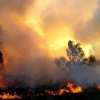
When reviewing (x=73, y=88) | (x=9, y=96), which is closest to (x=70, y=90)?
(x=73, y=88)

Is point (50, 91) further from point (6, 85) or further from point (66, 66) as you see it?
point (66, 66)

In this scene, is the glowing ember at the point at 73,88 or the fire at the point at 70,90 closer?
the fire at the point at 70,90

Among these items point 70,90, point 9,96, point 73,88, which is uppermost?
point 73,88

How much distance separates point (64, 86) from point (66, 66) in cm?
2284

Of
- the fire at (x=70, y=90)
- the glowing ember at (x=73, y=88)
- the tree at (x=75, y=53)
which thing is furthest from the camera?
the tree at (x=75, y=53)

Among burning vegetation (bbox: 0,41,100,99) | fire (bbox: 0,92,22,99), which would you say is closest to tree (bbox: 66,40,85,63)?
burning vegetation (bbox: 0,41,100,99)

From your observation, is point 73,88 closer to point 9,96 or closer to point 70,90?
point 70,90

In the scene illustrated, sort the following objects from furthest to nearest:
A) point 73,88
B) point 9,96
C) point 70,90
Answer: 1. point 73,88
2. point 70,90
3. point 9,96

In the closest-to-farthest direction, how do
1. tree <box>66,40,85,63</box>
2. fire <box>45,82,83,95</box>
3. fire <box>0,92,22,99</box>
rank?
fire <box>0,92,22,99</box> → fire <box>45,82,83,95</box> → tree <box>66,40,85,63</box>

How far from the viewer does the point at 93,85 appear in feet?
173

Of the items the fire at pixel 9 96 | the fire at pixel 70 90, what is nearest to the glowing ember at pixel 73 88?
the fire at pixel 70 90

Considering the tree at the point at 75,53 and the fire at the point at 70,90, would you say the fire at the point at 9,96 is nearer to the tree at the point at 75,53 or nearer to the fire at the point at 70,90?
the fire at the point at 70,90

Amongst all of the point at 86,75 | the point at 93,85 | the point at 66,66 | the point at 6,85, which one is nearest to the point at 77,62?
the point at 66,66

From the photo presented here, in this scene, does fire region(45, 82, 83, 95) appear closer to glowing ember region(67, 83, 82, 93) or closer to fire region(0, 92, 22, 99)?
glowing ember region(67, 83, 82, 93)
